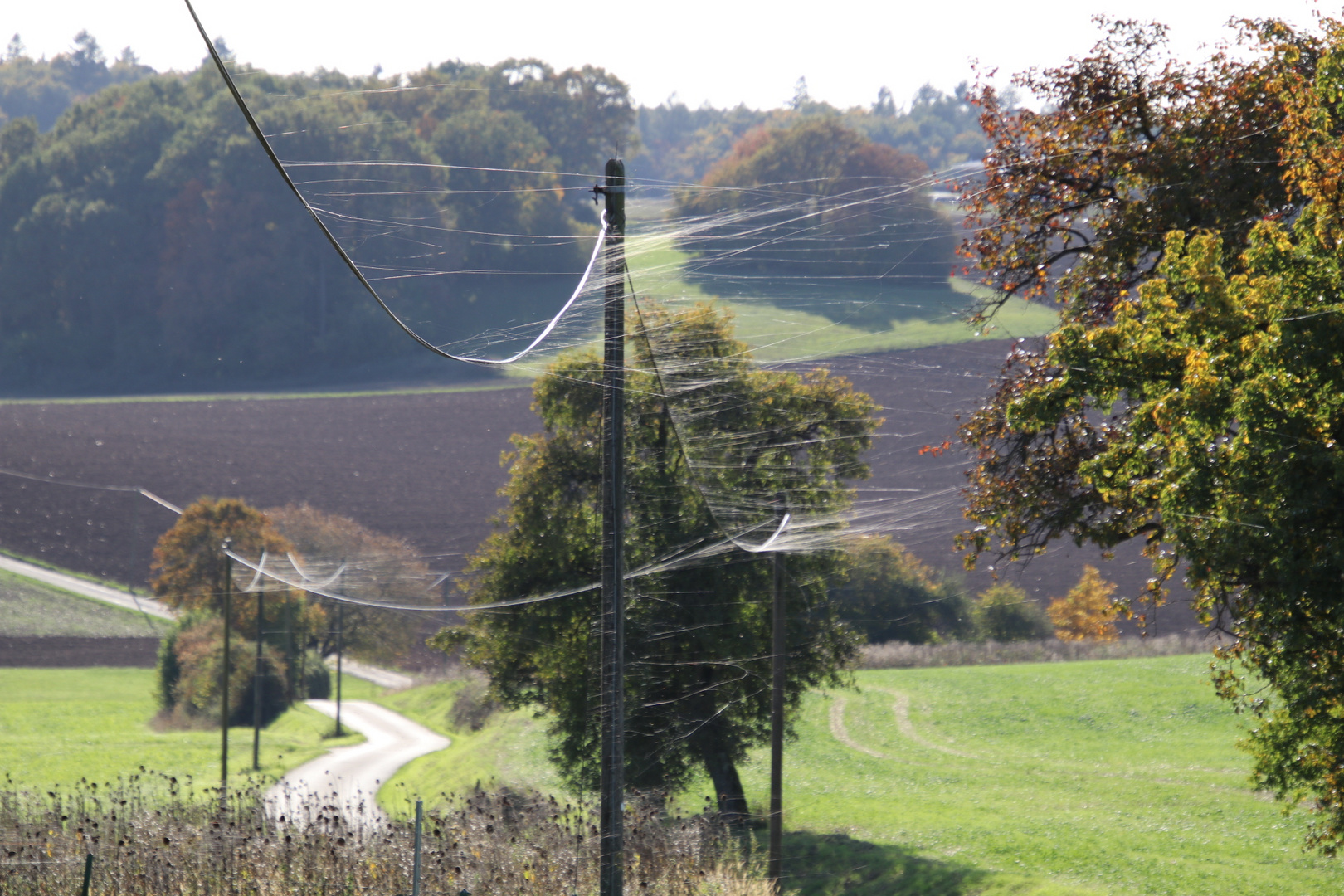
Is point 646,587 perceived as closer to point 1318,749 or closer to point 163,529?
point 1318,749

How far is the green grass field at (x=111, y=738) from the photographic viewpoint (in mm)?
15133

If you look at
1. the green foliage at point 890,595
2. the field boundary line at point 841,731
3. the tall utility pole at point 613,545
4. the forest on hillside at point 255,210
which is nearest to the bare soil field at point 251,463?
the forest on hillside at point 255,210

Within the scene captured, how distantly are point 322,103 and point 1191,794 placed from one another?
1129 cm

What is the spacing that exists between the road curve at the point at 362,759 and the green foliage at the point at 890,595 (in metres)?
5.30

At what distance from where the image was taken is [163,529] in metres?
34.0

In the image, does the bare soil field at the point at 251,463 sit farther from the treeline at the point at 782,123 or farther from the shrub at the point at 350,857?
the shrub at the point at 350,857

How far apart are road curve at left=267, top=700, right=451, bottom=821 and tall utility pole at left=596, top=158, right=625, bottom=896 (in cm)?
620

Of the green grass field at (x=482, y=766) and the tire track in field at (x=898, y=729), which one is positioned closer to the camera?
the green grass field at (x=482, y=766)

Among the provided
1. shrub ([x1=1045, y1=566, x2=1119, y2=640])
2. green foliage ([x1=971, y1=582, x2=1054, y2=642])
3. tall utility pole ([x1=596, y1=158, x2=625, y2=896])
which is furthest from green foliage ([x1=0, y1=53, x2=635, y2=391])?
shrub ([x1=1045, y1=566, x2=1119, y2=640])

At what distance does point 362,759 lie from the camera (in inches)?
620

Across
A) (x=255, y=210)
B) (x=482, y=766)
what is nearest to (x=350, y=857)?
(x=482, y=766)

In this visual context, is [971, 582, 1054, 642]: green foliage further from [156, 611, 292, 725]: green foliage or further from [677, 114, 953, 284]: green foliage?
[156, 611, 292, 725]: green foliage

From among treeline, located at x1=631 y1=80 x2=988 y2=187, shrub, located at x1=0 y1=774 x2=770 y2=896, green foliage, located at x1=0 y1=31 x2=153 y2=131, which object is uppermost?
treeline, located at x1=631 y1=80 x2=988 y2=187

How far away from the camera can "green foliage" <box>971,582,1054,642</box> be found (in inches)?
577
